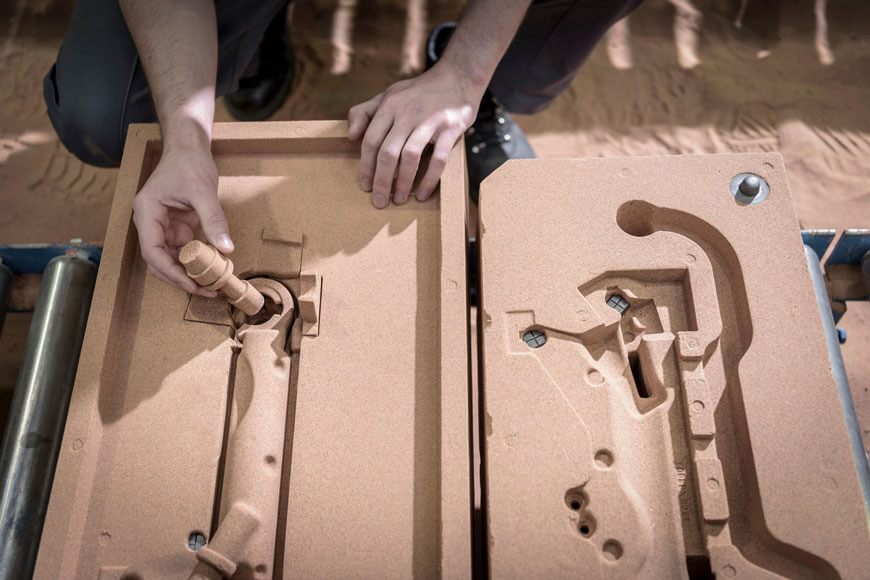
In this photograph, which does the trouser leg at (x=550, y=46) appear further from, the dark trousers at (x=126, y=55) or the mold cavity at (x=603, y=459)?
the mold cavity at (x=603, y=459)

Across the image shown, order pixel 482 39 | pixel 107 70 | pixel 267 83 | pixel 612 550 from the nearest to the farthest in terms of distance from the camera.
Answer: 1. pixel 612 550
2. pixel 482 39
3. pixel 107 70
4. pixel 267 83

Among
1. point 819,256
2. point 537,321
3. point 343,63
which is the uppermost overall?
point 343,63

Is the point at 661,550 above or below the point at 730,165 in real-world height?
below

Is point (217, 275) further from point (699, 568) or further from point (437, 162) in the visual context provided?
point (699, 568)

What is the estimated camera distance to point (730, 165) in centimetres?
100

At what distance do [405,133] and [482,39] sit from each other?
0.32 meters

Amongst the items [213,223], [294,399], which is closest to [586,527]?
[294,399]

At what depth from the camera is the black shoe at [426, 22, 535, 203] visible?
1761mm

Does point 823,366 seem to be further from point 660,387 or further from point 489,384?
point 489,384

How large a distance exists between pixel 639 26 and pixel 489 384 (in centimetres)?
182

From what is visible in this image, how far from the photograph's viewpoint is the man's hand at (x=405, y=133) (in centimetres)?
96

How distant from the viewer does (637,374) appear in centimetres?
95

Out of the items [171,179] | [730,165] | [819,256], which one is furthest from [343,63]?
[819,256]

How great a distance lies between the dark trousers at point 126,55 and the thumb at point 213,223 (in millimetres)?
607
